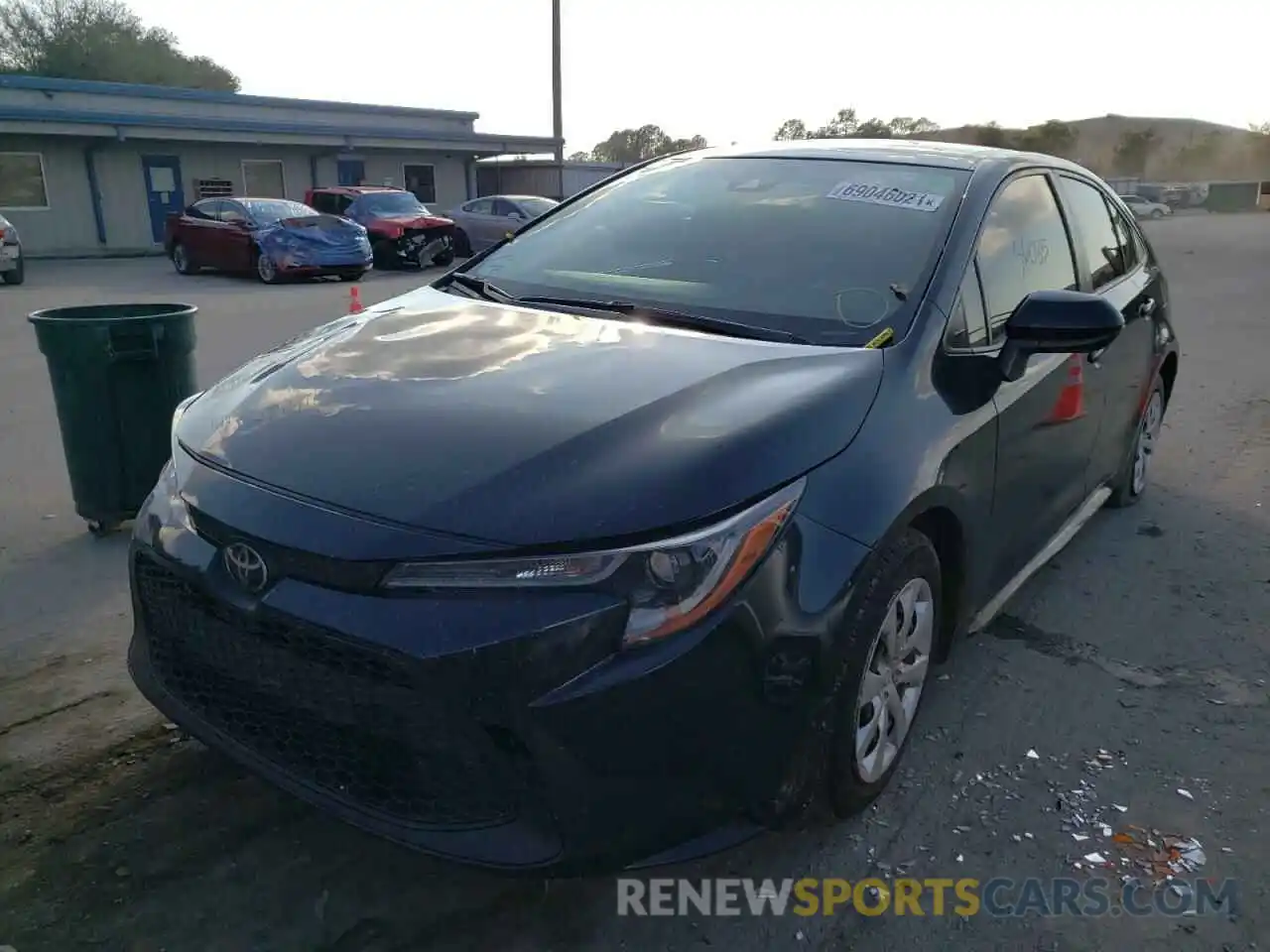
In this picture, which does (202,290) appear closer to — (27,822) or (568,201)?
(568,201)

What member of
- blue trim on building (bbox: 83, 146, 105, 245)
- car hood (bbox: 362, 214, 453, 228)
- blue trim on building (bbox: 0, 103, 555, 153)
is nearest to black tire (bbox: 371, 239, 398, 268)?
car hood (bbox: 362, 214, 453, 228)

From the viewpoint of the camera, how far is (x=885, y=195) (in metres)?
3.21

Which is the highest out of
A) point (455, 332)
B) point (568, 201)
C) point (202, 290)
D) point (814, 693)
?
point (568, 201)

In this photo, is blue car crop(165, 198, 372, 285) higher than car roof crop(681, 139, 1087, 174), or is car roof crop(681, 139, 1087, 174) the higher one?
car roof crop(681, 139, 1087, 174)

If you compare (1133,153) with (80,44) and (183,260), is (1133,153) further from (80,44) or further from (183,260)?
(183,260)

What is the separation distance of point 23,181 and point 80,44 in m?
33.4

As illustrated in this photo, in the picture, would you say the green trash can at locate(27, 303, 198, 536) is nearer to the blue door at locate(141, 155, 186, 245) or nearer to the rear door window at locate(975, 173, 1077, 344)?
the rear door window at locate(975, 173, 1077, 344)

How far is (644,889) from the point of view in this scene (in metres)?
2.33

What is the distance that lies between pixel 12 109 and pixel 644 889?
25605 millimetres

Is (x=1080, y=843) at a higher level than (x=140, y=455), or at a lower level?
lower

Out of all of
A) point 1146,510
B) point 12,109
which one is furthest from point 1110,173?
point 1146,510

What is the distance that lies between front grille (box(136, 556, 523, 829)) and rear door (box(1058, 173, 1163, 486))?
2780 millimetres

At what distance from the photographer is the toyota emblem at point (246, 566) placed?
2016 mm

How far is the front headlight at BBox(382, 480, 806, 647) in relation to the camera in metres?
1.88
